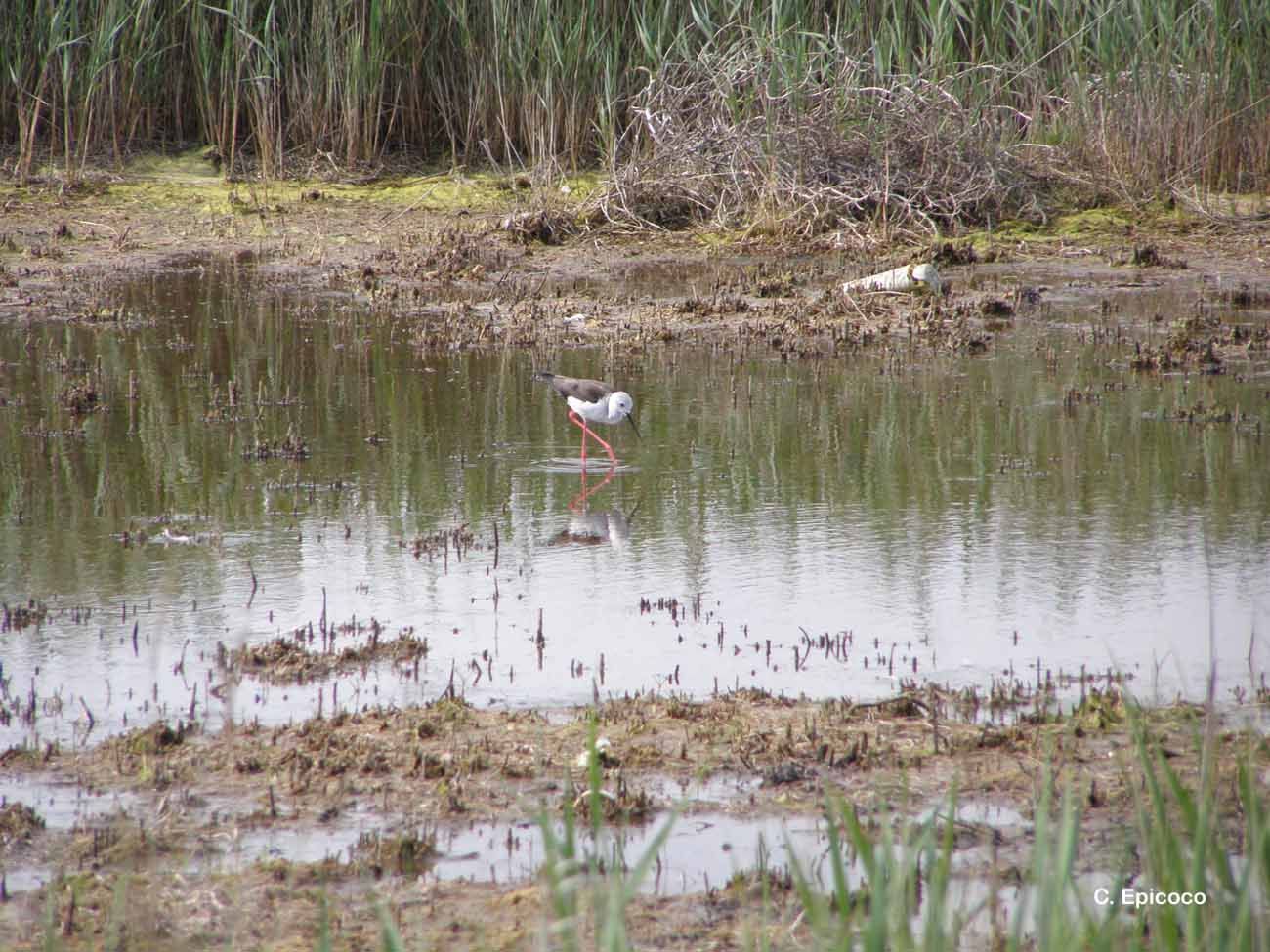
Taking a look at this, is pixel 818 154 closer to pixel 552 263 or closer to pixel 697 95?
pixel 697 95

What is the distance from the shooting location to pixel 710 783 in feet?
15.0

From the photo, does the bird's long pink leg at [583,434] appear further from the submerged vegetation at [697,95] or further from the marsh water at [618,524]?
the submerged vegetation at [697,95]

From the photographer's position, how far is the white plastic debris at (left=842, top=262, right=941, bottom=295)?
1266cm

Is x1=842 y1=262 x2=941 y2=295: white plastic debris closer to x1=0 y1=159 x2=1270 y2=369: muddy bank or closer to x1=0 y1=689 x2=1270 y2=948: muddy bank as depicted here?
x1=0 y1=159 x2=1270 y2=369: muddy bank

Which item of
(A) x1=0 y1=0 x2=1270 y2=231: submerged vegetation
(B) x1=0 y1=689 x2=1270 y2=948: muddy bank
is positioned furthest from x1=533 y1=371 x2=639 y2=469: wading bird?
(A) x1=0 y1=0 x2=1270 y2=231: submerged vegetation

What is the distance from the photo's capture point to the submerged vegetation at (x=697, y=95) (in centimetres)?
1498

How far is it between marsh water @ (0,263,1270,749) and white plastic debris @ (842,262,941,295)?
162 cm

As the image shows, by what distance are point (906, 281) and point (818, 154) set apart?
9.44ft

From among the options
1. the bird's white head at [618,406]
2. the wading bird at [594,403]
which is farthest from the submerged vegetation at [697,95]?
the bird's white head at [618,406]

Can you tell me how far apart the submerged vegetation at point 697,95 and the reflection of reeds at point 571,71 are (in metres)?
0.03

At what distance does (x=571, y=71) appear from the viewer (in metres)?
16.5

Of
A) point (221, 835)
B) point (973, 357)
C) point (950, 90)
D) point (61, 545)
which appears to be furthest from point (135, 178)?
point (221, 835)

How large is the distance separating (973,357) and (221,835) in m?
7.77

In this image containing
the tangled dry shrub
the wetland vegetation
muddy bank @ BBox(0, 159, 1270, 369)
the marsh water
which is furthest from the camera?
the tangled dry shrub
